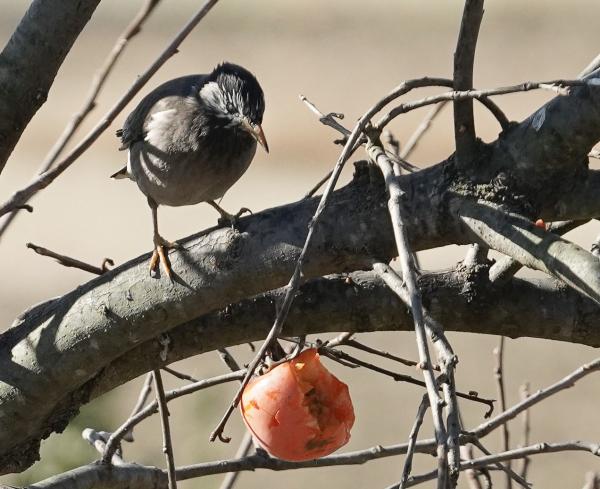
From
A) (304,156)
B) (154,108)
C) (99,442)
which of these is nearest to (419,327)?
(99,442)

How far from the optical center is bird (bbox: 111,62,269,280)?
12.4 ft

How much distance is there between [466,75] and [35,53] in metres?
1.04

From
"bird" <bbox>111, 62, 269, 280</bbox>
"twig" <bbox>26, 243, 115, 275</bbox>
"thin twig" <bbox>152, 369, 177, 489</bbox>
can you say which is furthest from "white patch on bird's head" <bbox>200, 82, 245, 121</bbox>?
"thin twig" <bbox>152, 369, 177, 489</bbox>

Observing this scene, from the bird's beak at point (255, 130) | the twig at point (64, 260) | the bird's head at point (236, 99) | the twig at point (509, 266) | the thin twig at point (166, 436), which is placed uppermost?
the bird's head at point (236, 99)

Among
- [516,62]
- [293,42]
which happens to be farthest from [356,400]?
[293,42]

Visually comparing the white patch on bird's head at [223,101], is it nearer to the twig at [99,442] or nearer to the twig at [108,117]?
the twig at [99,442]

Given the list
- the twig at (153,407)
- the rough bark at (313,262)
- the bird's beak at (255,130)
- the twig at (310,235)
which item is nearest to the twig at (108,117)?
the twig at (310,235)

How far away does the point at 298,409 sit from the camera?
229 centimetres

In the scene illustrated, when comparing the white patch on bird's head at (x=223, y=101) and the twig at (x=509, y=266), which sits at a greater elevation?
the white patch on bird's head at (x=223, y=101)

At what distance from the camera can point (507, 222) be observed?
6.52 ft

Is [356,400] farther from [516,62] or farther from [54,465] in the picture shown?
[516,62]

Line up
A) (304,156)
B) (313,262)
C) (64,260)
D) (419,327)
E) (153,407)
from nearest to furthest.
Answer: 1. (419,327)
2. (313,262)
3. (64,260)
4. (153,407)
5. (304,156)

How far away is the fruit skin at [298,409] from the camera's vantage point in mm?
2260

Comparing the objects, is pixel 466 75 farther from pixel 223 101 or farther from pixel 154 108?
pixel 154 108
